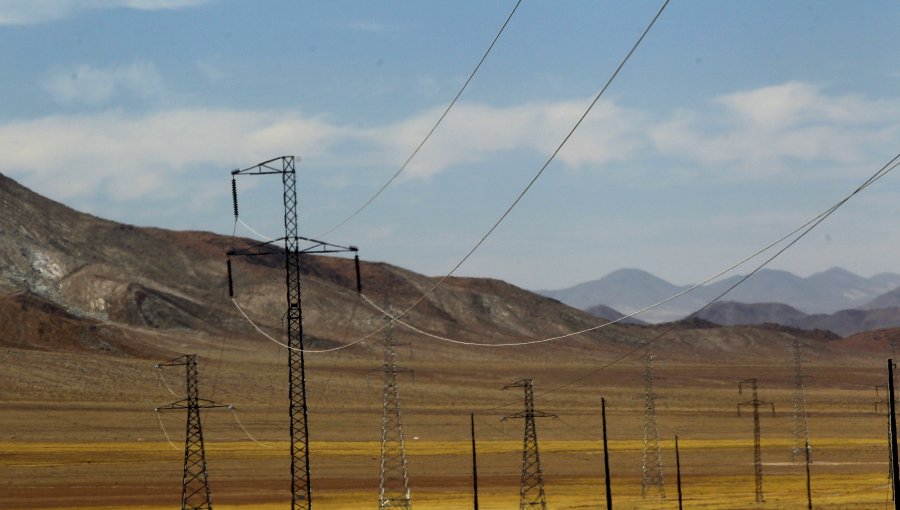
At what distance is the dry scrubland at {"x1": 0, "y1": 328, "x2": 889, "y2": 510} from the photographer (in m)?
83.8

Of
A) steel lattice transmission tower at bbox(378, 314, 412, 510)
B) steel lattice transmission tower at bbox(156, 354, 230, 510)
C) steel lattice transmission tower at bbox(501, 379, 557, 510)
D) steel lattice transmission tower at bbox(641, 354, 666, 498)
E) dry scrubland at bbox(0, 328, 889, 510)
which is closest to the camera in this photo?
steel lattice transmission tower at bbox(156, 354, 230, 510)

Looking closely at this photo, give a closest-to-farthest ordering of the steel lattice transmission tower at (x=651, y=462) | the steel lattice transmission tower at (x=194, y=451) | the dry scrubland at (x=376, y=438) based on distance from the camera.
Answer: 1. the steel lattice transmission tower at (x=194, y=451)
2. the steel lattice transmission tower at (x=651, y=462)
3. the dry scrubland at (x=376, y=438)

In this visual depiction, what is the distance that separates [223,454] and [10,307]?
331 feet

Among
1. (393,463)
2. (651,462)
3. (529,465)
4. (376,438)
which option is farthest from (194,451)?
(376,438)

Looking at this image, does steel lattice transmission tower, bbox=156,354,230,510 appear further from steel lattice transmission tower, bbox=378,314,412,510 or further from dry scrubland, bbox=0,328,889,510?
steel lattice transmission tower, bbox=378,314,412,510

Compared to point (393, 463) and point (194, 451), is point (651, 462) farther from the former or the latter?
point (194, 451)

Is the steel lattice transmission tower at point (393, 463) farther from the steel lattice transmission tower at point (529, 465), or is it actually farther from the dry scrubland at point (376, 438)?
the steel lattice transmission tower at point (529, 465)

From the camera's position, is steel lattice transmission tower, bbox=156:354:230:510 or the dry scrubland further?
the dry scrubland

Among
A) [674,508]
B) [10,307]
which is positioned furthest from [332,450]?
[10,307]

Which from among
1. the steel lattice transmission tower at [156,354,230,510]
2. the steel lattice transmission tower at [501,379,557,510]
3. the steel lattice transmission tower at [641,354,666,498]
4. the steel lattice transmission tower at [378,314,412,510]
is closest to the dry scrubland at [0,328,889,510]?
the steel lattice transmission tower at [641,354,666,498]

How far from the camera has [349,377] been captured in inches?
7018

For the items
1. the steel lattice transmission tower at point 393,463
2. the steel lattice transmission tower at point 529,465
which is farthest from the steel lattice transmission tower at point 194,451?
the steel lattice transmission tower at point 529,465

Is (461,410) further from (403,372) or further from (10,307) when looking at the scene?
(10,307)

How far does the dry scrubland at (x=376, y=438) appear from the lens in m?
83.8
